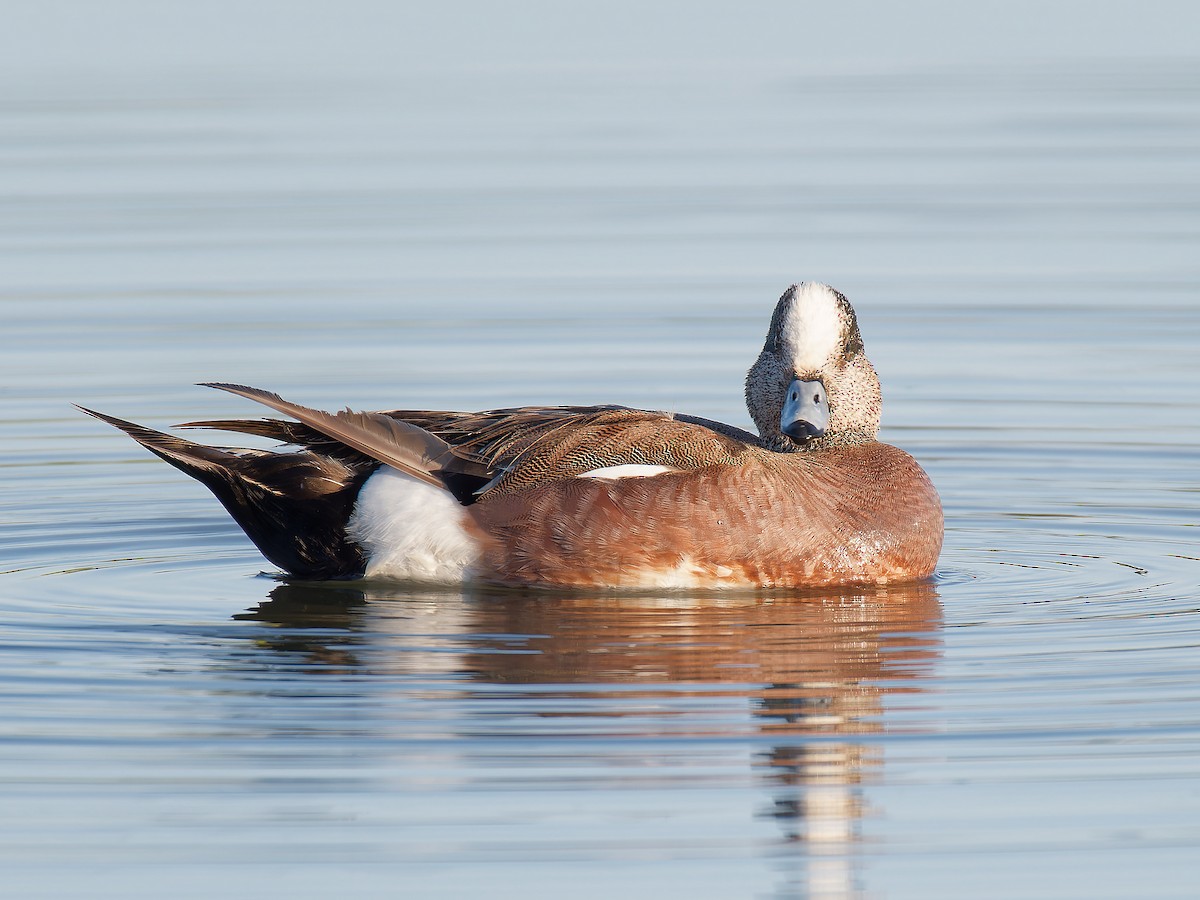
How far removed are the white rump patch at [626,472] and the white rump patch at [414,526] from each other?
20.1 inches

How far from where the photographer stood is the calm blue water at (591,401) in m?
5.93

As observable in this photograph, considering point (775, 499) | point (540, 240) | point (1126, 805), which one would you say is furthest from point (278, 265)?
point (1126, 805)

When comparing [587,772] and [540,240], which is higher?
[540,240]

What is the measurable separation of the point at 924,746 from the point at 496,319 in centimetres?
726

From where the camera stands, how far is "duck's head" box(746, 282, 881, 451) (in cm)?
889

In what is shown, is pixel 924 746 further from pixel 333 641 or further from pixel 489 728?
pixel 333 641

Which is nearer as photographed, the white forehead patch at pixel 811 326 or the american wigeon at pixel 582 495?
the american wigeon at pixel 582 495

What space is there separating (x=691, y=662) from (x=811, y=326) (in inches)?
73.3

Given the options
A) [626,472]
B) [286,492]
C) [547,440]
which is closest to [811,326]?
[626,472]

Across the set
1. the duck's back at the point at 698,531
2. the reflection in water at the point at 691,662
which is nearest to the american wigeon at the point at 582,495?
the duck's back at the point at 698,531

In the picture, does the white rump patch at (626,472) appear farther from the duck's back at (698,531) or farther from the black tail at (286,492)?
the black tail at (286,492)

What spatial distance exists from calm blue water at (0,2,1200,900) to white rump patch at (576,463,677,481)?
0.45 metres

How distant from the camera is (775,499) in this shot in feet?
28.1

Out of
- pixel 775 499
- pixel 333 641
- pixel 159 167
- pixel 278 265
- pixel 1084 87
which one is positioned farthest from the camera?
pixel 1084 87
